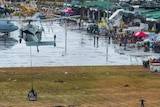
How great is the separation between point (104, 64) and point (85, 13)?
5907 centimetres

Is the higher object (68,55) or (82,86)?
(82,86)

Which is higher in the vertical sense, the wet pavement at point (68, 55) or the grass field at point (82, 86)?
the grass field at point (82, 86)

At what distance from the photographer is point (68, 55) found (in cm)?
4503

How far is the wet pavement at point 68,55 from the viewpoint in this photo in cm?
4031

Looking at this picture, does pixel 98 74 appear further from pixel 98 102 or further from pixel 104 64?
pixel 98 102

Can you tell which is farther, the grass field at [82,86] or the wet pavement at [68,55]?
the wet pavement at [68,55]

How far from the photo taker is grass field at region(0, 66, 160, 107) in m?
25.4

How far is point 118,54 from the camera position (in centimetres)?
4641

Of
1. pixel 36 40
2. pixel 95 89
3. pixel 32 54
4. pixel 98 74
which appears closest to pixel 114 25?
pixel 36 40

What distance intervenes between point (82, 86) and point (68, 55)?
15.5 m

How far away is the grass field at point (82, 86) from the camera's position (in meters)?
25.4

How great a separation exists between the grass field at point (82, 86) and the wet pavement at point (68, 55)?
122 inches

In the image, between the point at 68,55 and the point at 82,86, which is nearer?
the point at 82,86

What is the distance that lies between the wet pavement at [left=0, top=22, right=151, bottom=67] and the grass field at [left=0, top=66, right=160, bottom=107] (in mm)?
3099
